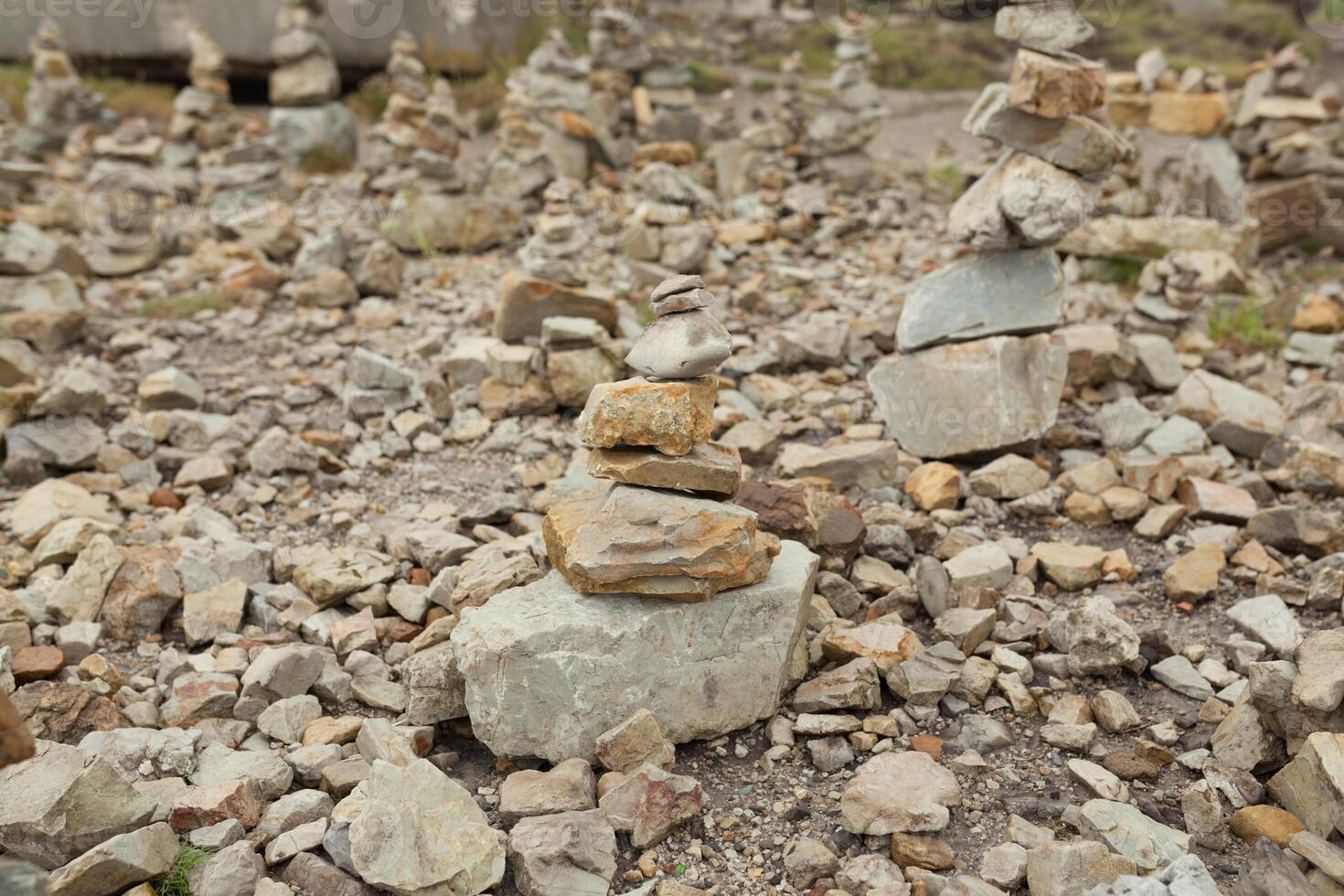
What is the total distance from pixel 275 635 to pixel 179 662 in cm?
40

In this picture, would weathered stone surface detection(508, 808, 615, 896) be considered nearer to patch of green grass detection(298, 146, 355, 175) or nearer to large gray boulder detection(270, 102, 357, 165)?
patch of green grass detection(298, 146, 355, 175)

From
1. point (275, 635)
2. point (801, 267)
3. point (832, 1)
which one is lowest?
point (275, 635)

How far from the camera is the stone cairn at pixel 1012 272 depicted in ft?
18.8

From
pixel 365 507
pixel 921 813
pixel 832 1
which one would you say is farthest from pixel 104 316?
pixel 832 1

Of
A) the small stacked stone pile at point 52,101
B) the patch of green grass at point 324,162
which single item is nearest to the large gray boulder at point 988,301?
the patch of green grass at point 324,162

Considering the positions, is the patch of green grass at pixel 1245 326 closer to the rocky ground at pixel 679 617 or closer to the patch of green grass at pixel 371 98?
the rocky ground at pixel 679 617

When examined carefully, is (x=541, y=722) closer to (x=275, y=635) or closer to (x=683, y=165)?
(x=275, y=635)

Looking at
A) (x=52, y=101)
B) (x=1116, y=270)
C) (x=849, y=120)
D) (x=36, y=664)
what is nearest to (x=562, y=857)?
(x=36, y=664)

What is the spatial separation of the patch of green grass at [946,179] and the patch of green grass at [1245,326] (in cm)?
386

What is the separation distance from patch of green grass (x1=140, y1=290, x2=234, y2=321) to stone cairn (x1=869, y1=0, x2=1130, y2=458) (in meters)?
5.78

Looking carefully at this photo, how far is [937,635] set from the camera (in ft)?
14.8

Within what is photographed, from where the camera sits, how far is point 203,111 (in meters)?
12.8

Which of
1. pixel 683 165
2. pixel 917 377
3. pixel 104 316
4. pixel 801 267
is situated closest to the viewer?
pixel 917 377

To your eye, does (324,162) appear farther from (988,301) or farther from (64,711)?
(64,711)
